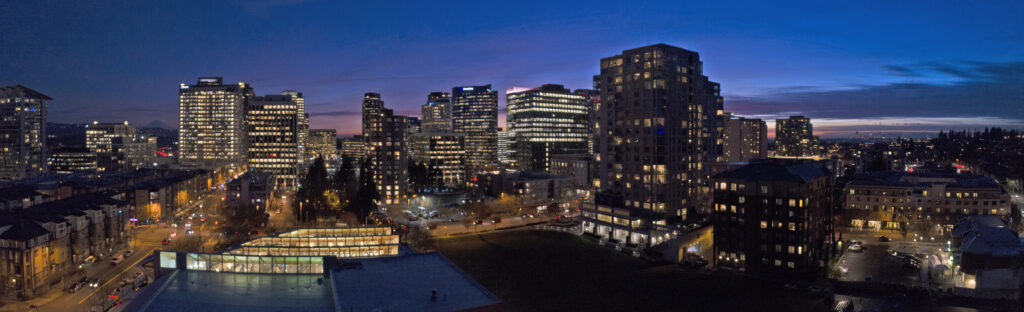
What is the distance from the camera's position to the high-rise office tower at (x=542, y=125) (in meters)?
119

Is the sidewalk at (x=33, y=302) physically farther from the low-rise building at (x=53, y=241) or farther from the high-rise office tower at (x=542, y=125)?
the high-rise office tower at (x=542, y=125)

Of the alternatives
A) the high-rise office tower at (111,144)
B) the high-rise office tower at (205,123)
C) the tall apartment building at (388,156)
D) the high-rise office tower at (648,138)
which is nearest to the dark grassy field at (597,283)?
the high-rise office tower at (648,138)

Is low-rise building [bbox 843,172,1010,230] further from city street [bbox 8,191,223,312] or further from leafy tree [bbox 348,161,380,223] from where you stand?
city street [bbox 8,191,223,312]

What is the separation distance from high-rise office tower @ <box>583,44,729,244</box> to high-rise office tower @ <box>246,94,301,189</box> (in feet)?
226

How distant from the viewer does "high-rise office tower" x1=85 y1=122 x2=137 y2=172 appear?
123 m

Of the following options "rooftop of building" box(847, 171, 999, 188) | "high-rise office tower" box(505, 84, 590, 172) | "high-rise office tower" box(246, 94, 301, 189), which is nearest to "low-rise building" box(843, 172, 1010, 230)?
"rooftop of building" box(847, 171, 999, 188)

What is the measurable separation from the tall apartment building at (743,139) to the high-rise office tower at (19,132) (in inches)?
5493

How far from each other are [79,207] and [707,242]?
55.2 metres

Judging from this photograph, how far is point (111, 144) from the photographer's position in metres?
134

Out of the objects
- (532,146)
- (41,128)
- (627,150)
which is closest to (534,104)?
(532,146)

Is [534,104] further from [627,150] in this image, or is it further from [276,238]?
[276,238]

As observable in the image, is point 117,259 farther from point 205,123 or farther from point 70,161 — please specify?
point 205,123

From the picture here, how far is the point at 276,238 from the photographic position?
3672 centimetres

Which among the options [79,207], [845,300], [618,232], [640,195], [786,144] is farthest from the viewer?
[786,144]
